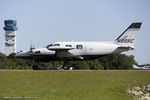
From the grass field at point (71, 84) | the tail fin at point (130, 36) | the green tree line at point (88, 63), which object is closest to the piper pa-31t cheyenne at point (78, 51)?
the tail fin at point (130, 36)

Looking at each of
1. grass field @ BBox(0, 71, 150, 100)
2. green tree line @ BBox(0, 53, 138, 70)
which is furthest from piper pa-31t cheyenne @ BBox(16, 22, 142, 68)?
green tree line @ BBox(0, 53, 138, 70)

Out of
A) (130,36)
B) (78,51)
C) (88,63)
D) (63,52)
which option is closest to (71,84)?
(63,52)

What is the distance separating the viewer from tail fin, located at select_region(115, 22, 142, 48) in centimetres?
4766

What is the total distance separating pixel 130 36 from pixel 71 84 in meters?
20.1

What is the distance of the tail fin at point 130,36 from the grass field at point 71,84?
473 inches

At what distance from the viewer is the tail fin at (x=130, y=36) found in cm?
4766

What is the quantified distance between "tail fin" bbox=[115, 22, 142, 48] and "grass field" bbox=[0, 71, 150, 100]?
12007 mm

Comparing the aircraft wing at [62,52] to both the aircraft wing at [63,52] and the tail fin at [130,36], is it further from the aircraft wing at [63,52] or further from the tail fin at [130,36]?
the tail fin at [130,36]

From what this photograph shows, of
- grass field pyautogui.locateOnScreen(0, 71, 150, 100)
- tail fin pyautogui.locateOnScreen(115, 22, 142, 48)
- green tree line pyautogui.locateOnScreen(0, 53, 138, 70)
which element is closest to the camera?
grass field pyautogui.locateOnScreen(0, 71, 150, 100)

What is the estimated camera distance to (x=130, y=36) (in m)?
47.8

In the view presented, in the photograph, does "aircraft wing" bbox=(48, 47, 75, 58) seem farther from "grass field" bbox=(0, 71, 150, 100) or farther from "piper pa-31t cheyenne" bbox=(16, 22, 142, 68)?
"grass field" bbox=(0, 71, 150, 100)

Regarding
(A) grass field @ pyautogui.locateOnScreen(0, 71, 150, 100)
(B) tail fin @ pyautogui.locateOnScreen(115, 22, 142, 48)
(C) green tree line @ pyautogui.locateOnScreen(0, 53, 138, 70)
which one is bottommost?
(A) grass field @ pyautogui.locateOnScreen(0, 71, 150, 100)

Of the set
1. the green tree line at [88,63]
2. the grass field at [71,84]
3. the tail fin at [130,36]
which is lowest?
the grass field at [71,84]

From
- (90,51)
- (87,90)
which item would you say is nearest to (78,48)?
(90,51)
